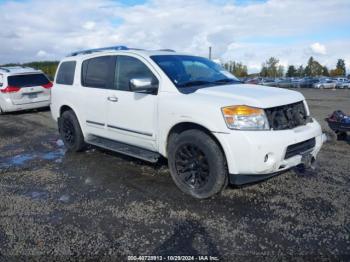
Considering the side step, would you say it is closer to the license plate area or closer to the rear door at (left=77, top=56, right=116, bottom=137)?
the rear door at (left=77, top=56, right=116, bottom=137)

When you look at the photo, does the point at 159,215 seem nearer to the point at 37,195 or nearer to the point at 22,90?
the point at 37,195

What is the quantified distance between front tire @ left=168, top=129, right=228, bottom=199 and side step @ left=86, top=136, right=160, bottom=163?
415mm

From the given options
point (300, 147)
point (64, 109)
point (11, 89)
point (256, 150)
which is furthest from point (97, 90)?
point (11, 89)

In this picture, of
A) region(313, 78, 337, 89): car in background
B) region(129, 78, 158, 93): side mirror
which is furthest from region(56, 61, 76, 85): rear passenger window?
region(313, 78, 337, 89): car in background

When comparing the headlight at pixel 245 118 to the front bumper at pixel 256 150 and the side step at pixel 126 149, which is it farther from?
the side step at pixel 126 149

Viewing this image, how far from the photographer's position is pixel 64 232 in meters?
3.70

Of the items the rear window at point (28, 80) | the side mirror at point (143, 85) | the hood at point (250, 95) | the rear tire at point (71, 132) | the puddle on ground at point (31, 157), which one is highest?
the side mirror at point (143, 85)

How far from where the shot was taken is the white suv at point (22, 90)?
41.7 feet

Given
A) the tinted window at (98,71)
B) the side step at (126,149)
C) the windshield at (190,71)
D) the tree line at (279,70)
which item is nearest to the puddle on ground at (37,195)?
the side step at (126,149)

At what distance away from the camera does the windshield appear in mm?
4973

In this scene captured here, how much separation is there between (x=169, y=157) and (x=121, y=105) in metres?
1.22

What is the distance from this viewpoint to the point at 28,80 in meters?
13.0

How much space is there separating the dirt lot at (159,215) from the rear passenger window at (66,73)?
1.69m

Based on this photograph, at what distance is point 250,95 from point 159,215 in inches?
70.2
